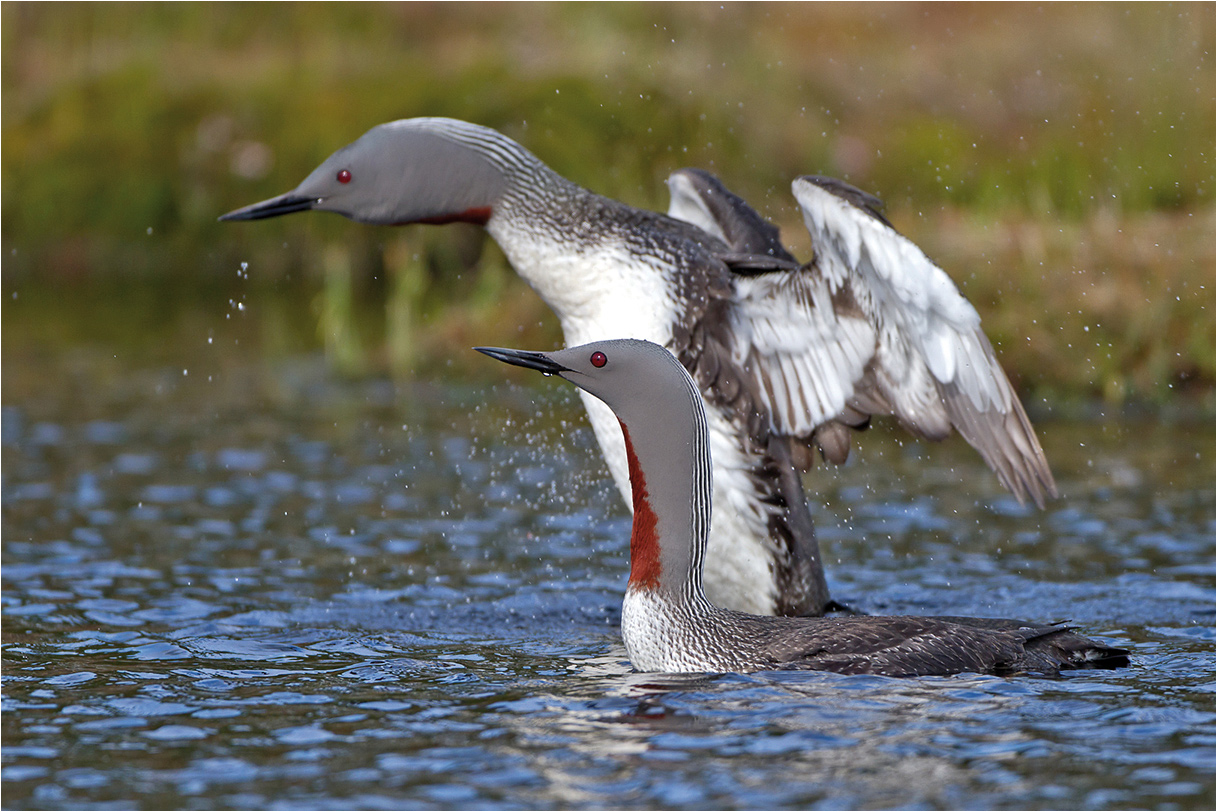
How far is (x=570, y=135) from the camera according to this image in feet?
59.7

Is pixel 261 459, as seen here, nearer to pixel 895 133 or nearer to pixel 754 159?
pixel 754 159

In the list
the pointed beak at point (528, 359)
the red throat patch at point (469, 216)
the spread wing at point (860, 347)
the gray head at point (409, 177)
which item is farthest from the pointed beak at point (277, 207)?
the spread wing at point (860, 347)

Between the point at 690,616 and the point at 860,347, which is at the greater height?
the point at 860,347

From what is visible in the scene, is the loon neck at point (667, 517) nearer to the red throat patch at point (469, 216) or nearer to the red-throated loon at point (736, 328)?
the red-throated loon at point (736, 328)

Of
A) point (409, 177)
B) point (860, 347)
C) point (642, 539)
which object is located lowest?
point (642, 539)

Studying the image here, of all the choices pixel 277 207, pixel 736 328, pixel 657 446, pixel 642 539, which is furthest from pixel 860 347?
pixel 277 207

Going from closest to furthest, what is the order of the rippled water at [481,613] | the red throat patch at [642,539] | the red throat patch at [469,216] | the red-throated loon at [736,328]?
the rippled water at [481,613] → the red throat patch at [642,539] → the red-throated loon at [736,328] → the red throat patch at [469,216]

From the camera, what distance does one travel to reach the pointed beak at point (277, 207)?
6.68 metres

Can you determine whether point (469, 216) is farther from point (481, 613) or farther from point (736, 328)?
point (481, 613)

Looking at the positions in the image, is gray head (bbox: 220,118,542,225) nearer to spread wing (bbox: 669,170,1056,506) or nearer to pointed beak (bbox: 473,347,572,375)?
spread wing (bbox: 669,170,1056,506)

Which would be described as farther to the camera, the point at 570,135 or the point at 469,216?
the point at 570,135

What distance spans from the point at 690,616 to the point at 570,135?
42.5 ft

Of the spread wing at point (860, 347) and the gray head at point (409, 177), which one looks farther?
the gray head at point (409, 177)

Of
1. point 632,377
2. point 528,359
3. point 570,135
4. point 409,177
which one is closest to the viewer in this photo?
point 528,359
